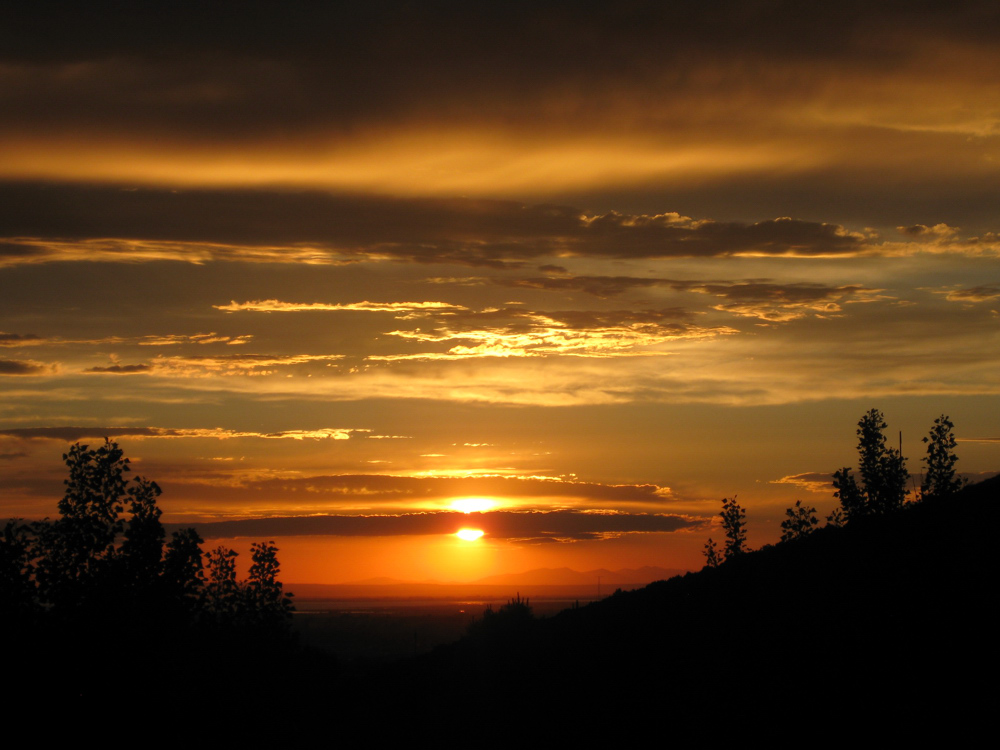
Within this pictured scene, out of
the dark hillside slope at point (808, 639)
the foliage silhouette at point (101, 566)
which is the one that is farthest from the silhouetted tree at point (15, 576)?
the dark hillside slope at point (808, 639)

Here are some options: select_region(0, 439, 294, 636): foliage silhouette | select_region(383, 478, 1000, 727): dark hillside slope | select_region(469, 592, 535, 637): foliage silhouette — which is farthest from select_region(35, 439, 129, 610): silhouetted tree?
select_region(469, 592, 535, 637): foliage silhouette

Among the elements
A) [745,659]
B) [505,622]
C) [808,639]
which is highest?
[808,639]

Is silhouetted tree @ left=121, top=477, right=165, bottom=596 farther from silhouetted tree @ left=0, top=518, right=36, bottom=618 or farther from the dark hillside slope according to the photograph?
the dark hillside slope

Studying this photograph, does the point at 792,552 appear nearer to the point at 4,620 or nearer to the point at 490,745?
the point at 490,745

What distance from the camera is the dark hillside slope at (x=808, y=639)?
2517 cm

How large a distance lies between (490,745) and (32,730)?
58.9 feet

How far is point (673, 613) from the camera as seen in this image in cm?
4334

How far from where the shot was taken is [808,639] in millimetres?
30703

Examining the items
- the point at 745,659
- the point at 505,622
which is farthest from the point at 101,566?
the point at 505,622

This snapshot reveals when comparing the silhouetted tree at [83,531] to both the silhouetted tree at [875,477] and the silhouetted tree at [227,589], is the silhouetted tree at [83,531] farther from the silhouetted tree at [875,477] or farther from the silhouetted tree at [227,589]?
the silhouetted tree at [875,477]

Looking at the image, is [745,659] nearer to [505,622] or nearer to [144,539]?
[144,539]

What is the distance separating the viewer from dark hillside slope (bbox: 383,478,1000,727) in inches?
991

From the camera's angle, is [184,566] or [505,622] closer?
[184,566]

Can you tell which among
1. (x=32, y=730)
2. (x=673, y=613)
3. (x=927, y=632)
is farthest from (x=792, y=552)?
(x=32, y=730)
